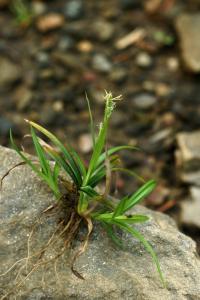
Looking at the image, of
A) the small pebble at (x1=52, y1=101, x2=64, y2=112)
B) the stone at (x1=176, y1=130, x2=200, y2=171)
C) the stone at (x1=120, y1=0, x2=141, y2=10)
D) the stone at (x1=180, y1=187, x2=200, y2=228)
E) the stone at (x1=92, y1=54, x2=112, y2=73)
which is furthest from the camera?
the stone at (x1=120, y1=0, x2=141, y2=10)

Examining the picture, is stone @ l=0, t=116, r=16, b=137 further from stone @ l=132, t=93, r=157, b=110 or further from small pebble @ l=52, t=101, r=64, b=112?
stone @ l=132, t=93, r=157, b=110

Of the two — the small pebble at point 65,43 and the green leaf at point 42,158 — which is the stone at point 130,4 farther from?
the green leaf at point 42,158

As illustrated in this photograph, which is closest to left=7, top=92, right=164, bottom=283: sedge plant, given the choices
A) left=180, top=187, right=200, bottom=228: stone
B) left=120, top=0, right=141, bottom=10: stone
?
left=180, top=187, right=200, bottom=228: stone

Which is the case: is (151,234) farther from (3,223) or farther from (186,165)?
(186,165)

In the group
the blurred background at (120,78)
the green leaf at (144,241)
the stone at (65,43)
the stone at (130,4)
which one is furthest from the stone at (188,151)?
the green leaf at (144,241)

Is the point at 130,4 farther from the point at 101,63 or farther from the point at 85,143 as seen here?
the point at 85,143

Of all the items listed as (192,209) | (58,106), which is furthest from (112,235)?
(58,106)

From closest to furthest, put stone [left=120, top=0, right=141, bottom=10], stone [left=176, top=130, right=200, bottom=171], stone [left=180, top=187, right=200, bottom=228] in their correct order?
stone [left=180, top=187, right=200, bottom=228] < stone [left=176, top=130, right=200, bottom=171] < stone [left=120, top=0, right=141, bottom=10]

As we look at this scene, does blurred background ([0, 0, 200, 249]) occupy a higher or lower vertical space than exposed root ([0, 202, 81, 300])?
lower
